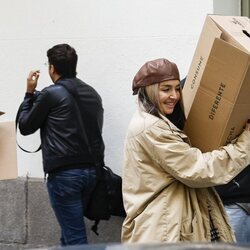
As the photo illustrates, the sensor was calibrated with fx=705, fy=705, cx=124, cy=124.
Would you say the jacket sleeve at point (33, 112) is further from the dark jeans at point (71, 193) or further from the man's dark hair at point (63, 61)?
the dark jeans at point (71, 193)

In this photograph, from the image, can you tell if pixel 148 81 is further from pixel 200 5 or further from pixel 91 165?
pixel 200 5

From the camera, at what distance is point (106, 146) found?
615 cm

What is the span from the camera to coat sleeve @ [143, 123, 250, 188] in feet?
11.8

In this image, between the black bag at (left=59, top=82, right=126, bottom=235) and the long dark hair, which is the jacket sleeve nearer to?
the black bag at (left=59, top=82, right=126, bottom=235)

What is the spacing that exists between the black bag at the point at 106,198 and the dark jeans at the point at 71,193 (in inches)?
2.0

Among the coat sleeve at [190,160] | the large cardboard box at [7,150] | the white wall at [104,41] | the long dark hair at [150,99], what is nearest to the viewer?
the coat sleeve at [190,160]

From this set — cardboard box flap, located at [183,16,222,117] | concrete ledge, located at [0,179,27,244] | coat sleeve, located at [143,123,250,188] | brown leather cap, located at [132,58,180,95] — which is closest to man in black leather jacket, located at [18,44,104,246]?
concrete ledge, located at [0,179,27,244]

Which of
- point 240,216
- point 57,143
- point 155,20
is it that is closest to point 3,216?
point 57,143

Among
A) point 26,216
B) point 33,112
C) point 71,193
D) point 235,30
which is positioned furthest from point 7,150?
point 26,216

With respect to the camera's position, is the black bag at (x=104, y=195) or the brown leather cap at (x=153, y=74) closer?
the brown leather cap at (x=153, y=74)

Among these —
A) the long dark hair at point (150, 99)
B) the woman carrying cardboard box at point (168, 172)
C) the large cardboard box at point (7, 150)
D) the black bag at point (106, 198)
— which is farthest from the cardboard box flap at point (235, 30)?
the black bag at point (106, 198)

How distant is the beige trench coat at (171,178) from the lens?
3598 mm

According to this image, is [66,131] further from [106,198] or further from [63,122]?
[106,198]

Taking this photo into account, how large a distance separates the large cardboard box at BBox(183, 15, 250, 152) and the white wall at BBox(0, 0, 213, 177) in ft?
5.83
